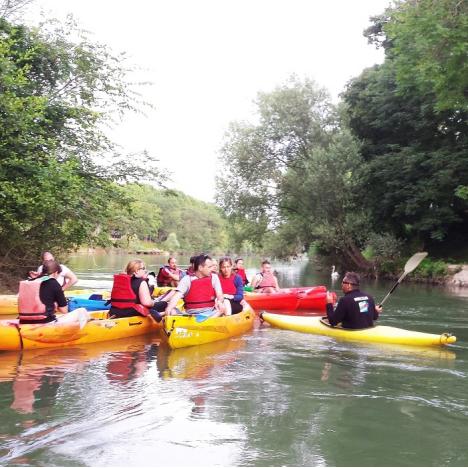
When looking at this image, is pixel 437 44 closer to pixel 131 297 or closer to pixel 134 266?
pixel 134 266

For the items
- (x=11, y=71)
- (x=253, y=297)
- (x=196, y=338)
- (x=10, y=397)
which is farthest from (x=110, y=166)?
(x=10, y=397)

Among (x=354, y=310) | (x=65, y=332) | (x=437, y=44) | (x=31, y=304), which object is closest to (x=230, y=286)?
(x=354, y=310)

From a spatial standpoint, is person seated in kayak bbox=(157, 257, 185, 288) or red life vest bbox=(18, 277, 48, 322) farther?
person seated in kayak bbox=(157, 257, 185, 288)

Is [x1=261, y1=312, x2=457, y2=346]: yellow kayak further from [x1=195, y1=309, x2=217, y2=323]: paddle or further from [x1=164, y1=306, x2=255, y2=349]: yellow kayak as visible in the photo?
[x1=195, y1=309, x2=217, y2=323]: paddle

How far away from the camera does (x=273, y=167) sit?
3031 cm

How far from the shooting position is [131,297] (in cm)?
838

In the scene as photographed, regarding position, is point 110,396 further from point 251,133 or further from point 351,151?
point 251,133

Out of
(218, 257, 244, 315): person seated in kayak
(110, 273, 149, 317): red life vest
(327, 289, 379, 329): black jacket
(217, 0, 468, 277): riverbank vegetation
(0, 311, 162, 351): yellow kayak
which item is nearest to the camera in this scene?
(0, 311, 162, 351): yellow kayak

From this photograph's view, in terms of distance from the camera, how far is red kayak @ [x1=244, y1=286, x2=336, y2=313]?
12195 mm

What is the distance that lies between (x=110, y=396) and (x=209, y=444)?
5.03 ft

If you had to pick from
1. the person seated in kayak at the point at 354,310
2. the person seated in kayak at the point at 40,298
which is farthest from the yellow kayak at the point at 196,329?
the person seated in kayak at the point at 354,310

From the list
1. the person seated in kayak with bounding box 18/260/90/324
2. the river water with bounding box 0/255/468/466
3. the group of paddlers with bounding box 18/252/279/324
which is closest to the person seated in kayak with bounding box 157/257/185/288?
the group of paddlers with bounding box 18/252/279/324

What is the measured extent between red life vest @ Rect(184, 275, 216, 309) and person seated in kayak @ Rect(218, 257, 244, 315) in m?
1.25

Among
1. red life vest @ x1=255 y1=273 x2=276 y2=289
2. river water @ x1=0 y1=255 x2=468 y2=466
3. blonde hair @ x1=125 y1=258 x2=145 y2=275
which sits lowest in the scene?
river water @ x1=0 y1=255 x2=468 y2=466
